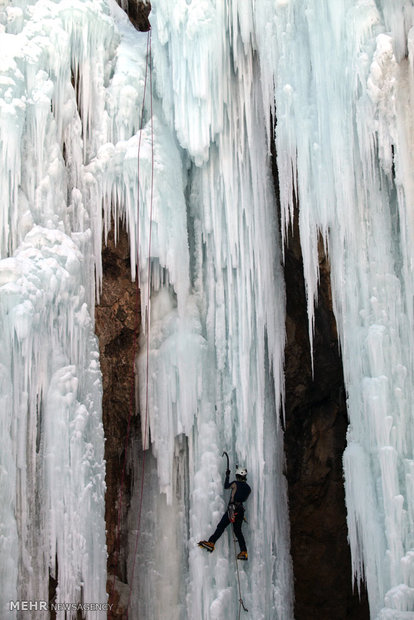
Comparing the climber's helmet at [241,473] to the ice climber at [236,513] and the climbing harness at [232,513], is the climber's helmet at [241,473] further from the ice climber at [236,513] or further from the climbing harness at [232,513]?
the climbing harness at [232,513]

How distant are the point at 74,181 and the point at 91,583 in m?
3.61

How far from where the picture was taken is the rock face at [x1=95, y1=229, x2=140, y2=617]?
24.4 feet

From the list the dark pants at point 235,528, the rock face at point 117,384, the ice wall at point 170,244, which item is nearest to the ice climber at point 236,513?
the dark pants at point 235,528

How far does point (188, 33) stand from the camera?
737cm

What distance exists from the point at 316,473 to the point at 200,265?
8.18 feet

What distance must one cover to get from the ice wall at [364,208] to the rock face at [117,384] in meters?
1.71

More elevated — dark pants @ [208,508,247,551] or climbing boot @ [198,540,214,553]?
dark pants @ [208,508,247,551]

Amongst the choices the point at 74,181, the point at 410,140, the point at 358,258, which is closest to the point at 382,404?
the point at 358,258

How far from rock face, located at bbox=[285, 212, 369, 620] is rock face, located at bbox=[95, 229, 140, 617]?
5.38ft

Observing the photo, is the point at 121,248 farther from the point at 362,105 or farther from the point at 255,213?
the point at 362,105

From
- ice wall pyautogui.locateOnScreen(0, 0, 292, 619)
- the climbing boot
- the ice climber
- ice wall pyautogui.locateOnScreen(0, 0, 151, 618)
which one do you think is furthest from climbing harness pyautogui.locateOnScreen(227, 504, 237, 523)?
ice wall pyautogui.locateOnScreen(0, 0, 151, 618)

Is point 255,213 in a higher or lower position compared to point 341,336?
higher

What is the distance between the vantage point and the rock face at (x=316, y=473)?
7949mm

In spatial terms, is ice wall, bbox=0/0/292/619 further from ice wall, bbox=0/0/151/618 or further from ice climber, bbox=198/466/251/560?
ice climber, bbox=198/466/251/560
